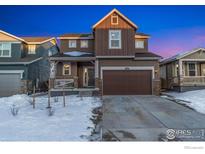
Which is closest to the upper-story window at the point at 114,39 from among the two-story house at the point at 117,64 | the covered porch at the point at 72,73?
the two-story house at the point at 117,64

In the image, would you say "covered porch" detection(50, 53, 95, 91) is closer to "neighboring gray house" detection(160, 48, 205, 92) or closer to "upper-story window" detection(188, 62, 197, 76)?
"neighboring gray house" detection(160, 48, 205, 92)

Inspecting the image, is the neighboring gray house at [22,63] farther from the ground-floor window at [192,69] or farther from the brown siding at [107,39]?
the ground-floor window at [192,69]

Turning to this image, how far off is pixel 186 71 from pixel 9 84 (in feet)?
43.9

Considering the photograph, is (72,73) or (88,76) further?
(88,76)

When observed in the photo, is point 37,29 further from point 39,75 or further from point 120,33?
point 39,75

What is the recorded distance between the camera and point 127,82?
464 inches

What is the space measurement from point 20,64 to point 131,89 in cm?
813

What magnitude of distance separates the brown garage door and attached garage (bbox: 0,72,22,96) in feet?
17.4

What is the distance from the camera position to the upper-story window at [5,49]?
44.7 feet

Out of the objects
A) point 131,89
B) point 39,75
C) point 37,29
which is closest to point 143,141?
point 37,29

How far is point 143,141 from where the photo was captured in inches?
154

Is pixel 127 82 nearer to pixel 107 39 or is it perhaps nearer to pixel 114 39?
pixel 114 39

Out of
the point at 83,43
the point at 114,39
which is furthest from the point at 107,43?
the point at 83,43

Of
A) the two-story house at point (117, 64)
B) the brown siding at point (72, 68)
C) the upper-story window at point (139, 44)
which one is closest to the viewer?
the two-story house at point (117, 64)
